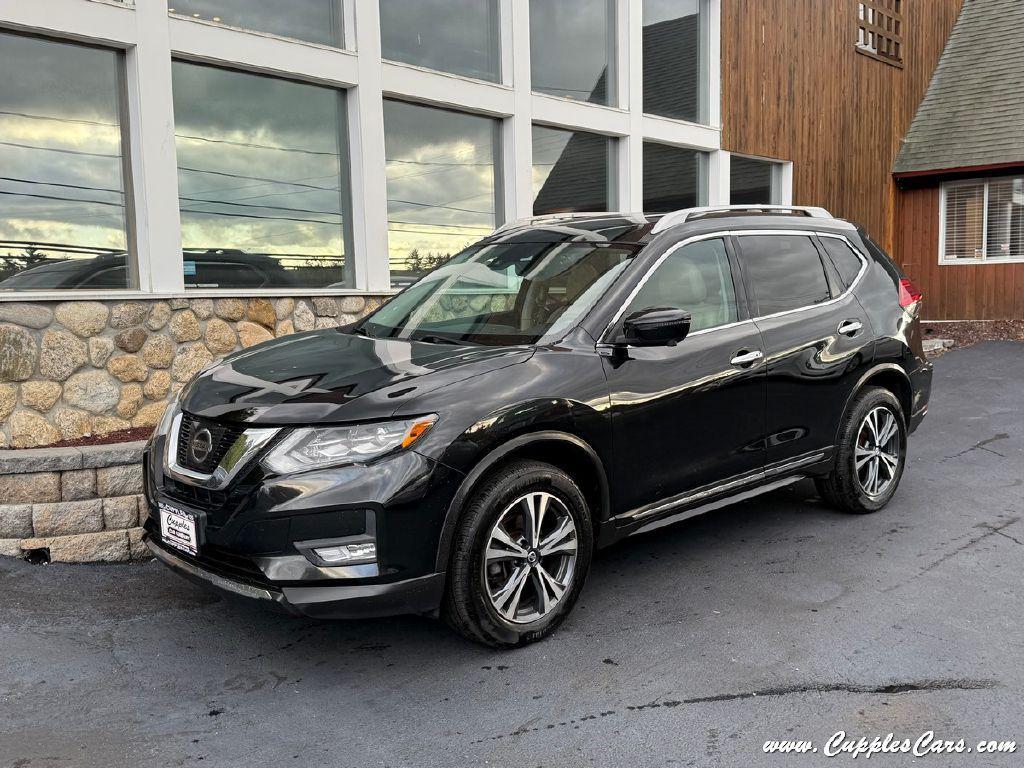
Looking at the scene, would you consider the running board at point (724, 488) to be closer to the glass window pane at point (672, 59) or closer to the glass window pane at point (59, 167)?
the glass window pane at point (59, 167)

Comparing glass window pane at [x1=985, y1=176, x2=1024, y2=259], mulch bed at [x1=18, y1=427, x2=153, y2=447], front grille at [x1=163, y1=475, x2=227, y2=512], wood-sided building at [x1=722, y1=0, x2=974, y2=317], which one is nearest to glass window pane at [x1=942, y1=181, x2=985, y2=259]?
glass window pane at [x1=985, y1=176, x2=1024, y2=259]

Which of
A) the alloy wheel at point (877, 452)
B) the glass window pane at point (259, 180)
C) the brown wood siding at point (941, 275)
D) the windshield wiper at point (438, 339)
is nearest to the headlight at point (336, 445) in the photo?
the windshield wiper at point (438, 339)

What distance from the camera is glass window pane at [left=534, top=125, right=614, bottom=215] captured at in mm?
10406

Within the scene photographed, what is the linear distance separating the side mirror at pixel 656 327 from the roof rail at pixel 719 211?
715 mm

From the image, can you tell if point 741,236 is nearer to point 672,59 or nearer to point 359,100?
point 359,100

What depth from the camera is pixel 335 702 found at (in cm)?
352

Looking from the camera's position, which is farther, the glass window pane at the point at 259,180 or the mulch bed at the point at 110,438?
the glass window pane at the point at 259,180

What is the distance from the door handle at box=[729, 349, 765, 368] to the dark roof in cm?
1355

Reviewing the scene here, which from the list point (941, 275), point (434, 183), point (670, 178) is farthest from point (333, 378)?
point (941, 275)

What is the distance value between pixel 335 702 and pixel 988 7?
65.8 ft

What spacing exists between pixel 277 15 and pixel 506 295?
480 centimetres

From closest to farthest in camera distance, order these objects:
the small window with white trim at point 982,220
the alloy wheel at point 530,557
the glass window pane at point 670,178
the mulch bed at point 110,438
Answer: the alloy wheel at point 530,557, the mulch bed at point 110,438, the glass window pane at point 670,178, the small window with white trim at point 982,220

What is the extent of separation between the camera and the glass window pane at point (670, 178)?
11711 millimetres

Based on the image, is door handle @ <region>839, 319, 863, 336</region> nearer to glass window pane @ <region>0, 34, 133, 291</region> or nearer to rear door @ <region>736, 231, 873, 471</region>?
rear door @ <region>736, 231, 873, 471</region>
